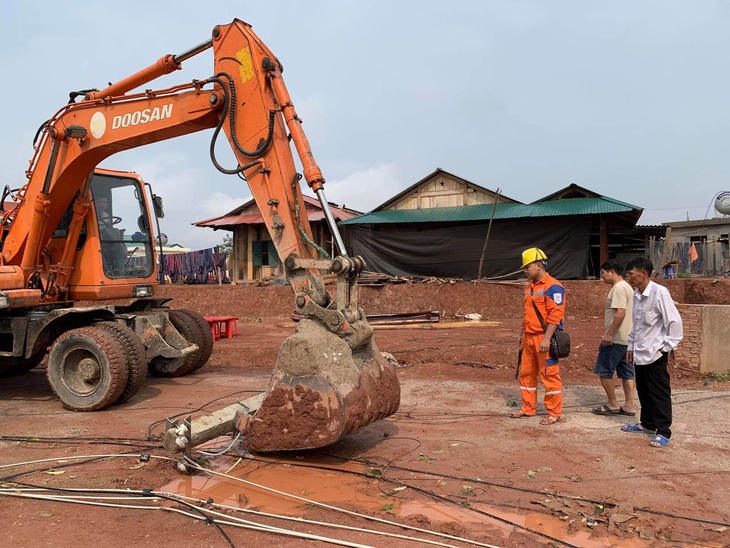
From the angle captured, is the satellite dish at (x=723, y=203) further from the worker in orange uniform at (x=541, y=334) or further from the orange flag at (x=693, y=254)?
the worker in orange uniform at (x=541, y=334)

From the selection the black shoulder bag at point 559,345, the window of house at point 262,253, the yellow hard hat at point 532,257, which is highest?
the window of house at point 262,253

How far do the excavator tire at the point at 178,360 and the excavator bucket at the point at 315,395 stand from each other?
4.08 metres

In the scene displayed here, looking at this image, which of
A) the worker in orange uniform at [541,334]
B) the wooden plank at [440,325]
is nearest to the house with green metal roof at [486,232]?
the wooden plank at [440,325]

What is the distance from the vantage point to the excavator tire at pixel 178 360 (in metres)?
8.73

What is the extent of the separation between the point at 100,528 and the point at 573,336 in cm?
1071

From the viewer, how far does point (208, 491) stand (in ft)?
14.2

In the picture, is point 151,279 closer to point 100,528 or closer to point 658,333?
point 100,528

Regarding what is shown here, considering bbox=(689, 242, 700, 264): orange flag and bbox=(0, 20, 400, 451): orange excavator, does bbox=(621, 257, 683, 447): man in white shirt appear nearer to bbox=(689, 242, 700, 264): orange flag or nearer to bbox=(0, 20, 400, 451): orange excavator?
bbox=(0, 20, 400, 451): orange excavator

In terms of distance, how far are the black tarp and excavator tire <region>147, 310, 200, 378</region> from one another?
39.3ft

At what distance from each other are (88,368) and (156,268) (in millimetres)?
1884

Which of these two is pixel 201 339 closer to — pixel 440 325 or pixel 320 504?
pixel 320 504

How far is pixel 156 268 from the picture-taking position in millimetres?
8367

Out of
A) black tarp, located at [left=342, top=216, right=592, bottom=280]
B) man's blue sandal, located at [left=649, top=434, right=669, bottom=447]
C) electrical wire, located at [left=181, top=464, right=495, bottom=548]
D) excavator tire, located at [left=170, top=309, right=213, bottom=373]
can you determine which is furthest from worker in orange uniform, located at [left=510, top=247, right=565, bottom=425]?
black tarp, located at [left=342, top=216, right=592, bottom=280]

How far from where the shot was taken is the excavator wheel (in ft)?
27.1
